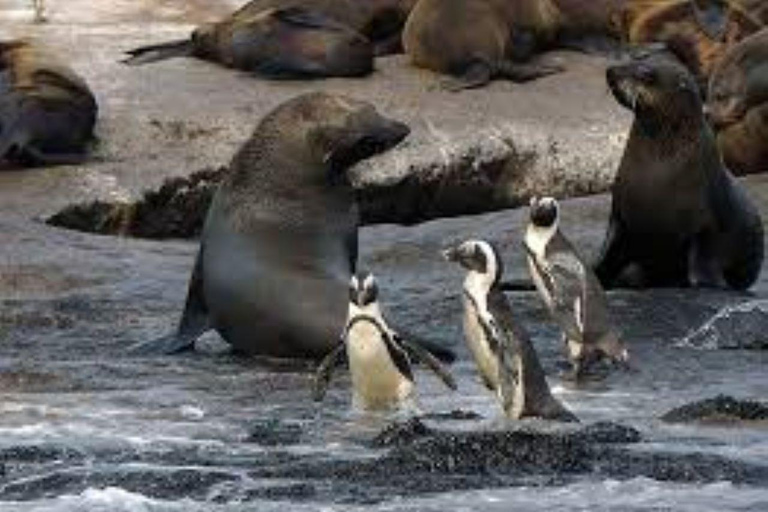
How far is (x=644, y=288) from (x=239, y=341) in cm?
226

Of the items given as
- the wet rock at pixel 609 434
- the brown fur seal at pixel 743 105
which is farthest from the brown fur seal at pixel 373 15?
the wet rock at pixel 609 434

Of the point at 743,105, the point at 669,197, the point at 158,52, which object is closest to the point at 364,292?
the point at 669,197

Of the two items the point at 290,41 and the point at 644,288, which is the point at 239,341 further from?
the point at 290,41

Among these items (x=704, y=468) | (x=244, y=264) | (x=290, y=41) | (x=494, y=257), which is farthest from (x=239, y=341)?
(x=290, y=41)

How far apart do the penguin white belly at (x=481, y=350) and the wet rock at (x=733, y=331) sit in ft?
5.67

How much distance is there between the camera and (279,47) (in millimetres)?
16062

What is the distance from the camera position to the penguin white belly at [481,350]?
299 inches

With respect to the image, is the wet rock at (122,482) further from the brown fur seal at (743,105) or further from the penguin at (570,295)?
the brown fur seal at (743,105)

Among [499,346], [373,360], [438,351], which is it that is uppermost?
[499,346]

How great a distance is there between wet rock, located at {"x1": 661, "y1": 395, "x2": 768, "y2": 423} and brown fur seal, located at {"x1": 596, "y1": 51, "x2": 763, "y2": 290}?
10.2ft

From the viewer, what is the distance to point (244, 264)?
9242 mm

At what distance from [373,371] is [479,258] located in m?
0.50

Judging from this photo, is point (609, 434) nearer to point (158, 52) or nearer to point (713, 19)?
point (713, 19)

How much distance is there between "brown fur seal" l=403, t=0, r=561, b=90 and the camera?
53.3 feet
